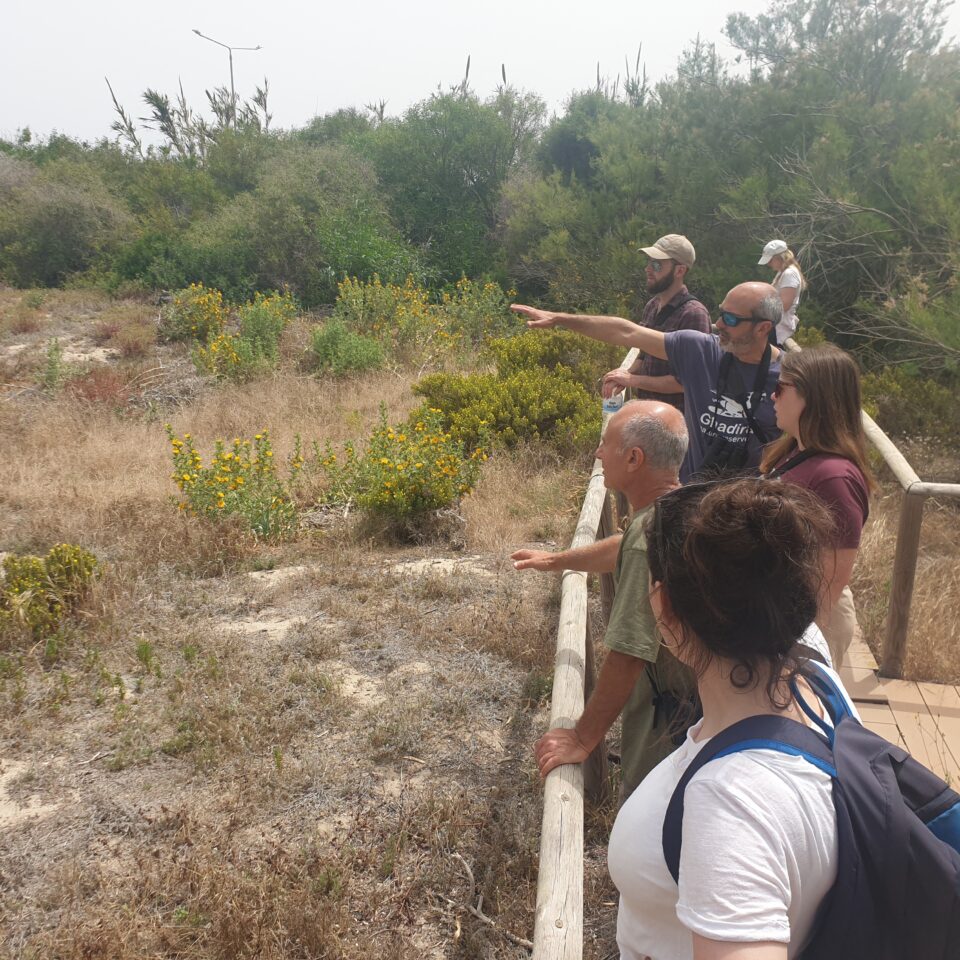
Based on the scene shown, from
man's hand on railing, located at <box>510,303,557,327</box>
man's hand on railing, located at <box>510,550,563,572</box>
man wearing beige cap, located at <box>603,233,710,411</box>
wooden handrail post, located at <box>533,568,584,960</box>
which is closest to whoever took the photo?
wooden handrail post, located at <box>533,568,584,960</box>

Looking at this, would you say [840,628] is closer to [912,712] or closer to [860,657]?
[912,712]

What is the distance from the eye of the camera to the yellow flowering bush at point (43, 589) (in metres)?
4.39

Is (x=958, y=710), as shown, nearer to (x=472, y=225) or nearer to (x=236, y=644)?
(x=236, y=644)

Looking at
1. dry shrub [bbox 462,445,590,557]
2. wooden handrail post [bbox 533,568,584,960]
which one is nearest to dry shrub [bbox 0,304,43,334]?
dry shrub [bbox 462,445,590,557]

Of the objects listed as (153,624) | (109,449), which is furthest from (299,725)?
(109,449)

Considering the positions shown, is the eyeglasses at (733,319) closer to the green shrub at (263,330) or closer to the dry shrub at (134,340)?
the green shrub at (263,330)

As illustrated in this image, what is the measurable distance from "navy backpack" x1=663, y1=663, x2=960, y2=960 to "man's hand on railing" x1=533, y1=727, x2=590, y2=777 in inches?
32.8

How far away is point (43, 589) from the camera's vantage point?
4.53 m

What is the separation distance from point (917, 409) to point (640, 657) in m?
7.22

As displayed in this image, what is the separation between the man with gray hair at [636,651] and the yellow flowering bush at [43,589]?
337cm

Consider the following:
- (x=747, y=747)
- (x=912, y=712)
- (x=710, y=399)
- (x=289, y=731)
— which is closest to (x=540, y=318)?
(x=710, y=399)

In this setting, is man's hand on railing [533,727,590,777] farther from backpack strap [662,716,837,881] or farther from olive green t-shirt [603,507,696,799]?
backpack strap [662,716,837,881]

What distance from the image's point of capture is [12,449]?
808cm

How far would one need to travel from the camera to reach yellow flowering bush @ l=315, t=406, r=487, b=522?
19.4 ft
